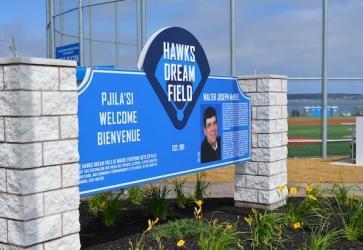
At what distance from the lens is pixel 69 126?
4.59 m

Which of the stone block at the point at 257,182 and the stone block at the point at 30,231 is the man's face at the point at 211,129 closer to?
the stone block at the point at 257,182

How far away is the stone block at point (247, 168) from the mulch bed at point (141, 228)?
1.76 ft

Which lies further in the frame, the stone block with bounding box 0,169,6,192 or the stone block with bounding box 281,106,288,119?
the stone block with bounding box 281,106,288,119

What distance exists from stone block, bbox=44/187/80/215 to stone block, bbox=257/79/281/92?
379 cm

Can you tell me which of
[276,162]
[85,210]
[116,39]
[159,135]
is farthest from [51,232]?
[116,39]

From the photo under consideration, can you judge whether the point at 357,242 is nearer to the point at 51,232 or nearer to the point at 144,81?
the point at 144,81

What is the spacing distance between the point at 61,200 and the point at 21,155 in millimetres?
603

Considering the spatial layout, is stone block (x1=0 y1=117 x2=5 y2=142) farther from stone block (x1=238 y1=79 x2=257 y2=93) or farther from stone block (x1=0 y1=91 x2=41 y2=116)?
stone block (x1=238 y1=79 x2=257 y2=93)

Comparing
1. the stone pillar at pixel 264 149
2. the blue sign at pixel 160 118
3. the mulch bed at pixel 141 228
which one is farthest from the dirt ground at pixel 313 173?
the blue sign at pixel 160 118

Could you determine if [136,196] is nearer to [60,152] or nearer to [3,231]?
[60,152]

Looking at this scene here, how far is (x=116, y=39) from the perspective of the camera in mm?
20109

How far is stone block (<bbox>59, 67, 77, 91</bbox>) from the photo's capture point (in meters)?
4.50

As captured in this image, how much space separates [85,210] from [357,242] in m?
3.62

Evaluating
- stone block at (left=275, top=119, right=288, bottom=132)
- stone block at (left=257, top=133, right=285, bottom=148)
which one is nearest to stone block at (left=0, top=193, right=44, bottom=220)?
stone block at (left=257, top=133, right=285, bottom=148)
